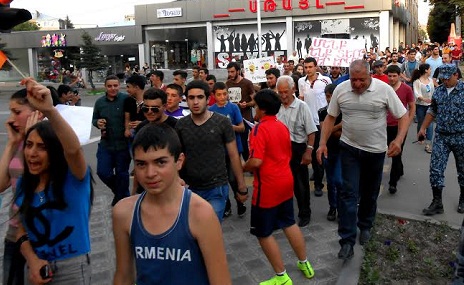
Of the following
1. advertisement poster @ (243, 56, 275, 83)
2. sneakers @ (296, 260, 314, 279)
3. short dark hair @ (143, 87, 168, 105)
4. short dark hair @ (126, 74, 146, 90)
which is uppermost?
advertisement poster @ (243, 56, 275, 83)

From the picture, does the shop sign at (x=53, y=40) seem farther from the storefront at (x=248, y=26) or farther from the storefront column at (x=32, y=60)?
the storefront at (x=248, y=26)

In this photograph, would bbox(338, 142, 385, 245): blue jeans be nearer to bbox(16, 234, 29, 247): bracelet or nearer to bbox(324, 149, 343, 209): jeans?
bbox(324, 149, 343, 209): jeans

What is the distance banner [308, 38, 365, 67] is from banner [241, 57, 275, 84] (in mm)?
1139

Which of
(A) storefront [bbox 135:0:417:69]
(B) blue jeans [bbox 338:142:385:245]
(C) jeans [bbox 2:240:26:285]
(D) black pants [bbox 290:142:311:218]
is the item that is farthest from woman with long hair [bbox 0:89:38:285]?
(A) storefront [bbox 135:0:417:69]

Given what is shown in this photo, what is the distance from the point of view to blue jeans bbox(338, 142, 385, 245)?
15.6ft

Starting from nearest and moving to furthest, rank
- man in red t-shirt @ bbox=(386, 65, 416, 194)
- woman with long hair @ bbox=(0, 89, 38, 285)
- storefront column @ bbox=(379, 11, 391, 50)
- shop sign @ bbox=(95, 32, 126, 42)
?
woman with long hair @ bbox=(0, 89, 38, 285) < man in red t-shirt @ bbox=(386, 65, 416, 194) < storefront column @ bbox=(379, 11, 391, 50) < shop sign @ bbox=(95, 32, 126, 42)

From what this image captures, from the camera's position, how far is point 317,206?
652cm

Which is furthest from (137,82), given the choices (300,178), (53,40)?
(53,40)

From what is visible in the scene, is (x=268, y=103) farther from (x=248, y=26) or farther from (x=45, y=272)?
(x=248, y=26)

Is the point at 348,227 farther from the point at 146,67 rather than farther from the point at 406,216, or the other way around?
the point at 146,67

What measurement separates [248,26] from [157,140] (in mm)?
34240

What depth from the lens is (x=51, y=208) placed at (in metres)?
2.66

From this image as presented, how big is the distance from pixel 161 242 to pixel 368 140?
3200mm

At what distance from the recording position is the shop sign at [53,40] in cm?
4262
